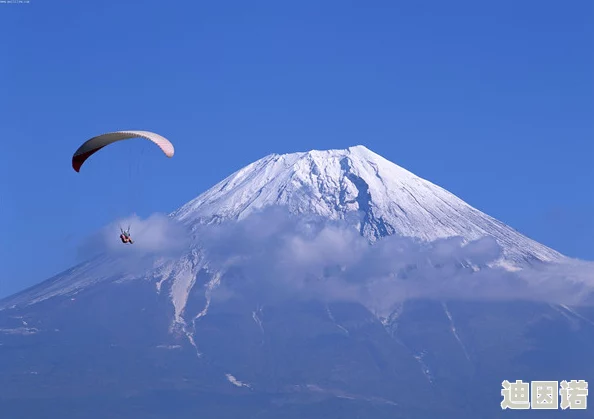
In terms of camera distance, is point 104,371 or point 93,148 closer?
point 93,148

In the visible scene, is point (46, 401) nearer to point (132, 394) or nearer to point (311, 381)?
point (132, 394)

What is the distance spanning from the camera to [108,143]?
69.1m

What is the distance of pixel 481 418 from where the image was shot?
19900cm

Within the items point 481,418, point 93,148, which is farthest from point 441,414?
point 93,148

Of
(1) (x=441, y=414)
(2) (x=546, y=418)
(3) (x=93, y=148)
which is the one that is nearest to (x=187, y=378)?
(1) (x=441, y=414)

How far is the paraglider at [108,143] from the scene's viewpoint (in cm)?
6719

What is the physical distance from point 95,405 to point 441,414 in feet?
155

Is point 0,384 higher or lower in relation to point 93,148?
higher

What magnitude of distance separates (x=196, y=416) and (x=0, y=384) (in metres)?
28.8

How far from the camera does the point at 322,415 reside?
18888 centimetres

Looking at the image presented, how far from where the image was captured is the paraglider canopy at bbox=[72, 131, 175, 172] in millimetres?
67250

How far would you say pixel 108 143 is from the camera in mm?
69062

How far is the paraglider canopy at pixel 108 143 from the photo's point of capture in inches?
2648

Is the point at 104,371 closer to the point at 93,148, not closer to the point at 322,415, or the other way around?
the point at 322,415
